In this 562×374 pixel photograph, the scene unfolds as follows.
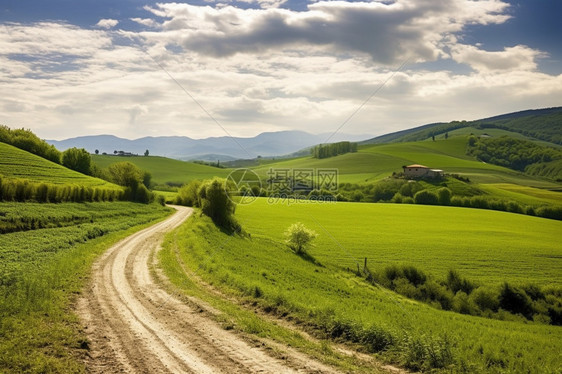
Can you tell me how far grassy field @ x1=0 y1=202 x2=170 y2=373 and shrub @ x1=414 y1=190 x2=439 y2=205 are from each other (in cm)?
8942

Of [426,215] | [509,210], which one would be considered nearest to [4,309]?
[426,215]

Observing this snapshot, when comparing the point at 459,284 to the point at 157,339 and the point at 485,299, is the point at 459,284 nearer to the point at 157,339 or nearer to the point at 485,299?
the point at 485,299

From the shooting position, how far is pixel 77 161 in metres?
96.4

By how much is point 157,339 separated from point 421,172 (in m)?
132

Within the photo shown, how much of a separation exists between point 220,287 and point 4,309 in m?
9.97

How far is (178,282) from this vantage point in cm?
2048

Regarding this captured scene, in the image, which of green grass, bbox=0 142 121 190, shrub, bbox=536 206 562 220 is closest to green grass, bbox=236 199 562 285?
shrub, bbox=536 206 562 220

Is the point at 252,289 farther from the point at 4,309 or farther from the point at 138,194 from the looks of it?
the point at 138,194

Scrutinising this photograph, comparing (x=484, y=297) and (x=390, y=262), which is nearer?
(x=484, y=297)

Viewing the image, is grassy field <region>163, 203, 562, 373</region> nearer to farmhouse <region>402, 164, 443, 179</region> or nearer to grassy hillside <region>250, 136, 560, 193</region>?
farmhouse <region>402, 164, 443, 179</region>

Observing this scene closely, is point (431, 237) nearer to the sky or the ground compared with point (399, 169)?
nearer to the ground

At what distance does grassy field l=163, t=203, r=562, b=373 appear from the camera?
43.5 ft

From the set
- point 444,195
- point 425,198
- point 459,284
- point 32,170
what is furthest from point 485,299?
point 444,195

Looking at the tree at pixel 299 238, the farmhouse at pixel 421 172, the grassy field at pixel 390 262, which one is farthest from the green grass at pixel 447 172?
the tree at pixel 299 238
